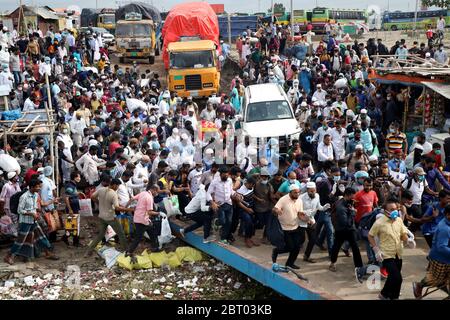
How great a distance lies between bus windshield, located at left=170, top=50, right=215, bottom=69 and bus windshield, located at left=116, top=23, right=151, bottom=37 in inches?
292

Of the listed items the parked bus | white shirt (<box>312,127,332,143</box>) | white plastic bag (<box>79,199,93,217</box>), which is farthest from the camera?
the parked bus

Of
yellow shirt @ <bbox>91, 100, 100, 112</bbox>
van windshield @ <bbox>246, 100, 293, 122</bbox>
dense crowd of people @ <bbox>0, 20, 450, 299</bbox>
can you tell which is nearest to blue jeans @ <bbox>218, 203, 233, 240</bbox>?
dense crowd of people @ <bbox>0, 20, 450, 299</bbox>

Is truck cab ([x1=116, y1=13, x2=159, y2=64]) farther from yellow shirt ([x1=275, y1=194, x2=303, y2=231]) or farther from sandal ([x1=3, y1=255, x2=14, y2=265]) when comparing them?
yellow shirt ([x1=275, y1=194, x2=303, y2=231])

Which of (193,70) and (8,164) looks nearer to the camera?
(8,164)

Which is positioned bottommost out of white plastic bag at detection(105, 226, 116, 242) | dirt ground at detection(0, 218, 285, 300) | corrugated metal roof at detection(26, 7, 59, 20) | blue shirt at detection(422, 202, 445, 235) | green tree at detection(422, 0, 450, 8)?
dirt ground at detection(0, 218, 285, 300)

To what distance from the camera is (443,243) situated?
720 centimetres

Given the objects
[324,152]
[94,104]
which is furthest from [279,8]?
[324,152]

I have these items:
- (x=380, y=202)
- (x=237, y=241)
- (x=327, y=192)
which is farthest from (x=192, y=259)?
(x=380, y=202)

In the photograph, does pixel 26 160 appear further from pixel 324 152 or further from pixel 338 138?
pixel 338 138

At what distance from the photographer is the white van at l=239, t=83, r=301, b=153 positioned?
1436 cm

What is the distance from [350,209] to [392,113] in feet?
24.3

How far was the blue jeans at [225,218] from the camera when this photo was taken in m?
9.95

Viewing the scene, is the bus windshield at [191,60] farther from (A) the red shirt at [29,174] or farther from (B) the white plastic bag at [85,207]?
(A) the red shirt at [29,174]

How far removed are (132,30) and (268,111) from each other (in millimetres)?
15201
